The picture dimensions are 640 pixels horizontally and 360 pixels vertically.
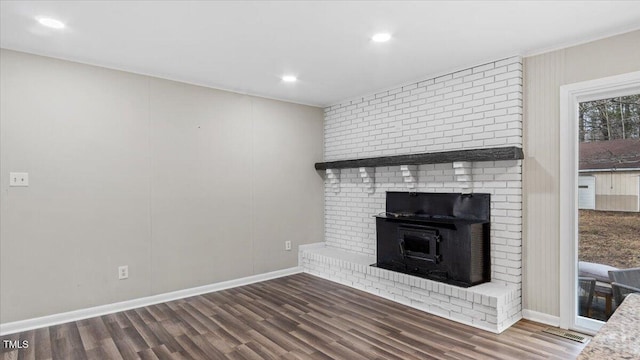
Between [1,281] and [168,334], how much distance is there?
1488mm

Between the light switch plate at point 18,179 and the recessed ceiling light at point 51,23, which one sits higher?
the recessed ceiling light at point 51,23

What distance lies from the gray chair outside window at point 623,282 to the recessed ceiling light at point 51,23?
477 cm

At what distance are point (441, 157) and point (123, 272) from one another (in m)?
3.44

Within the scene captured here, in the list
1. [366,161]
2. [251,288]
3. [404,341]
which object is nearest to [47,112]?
[251,288]

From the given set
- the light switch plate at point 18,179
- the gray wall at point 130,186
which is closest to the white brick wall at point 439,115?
the gray wall at point 130,186

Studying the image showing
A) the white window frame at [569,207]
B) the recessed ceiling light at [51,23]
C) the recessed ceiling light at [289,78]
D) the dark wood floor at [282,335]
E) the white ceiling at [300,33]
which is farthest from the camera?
the recessed ceiling light at [289,78]

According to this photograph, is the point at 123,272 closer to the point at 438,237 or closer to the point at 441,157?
the point at 438,237

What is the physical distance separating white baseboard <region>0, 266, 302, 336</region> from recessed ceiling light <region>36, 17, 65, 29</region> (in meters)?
2.48

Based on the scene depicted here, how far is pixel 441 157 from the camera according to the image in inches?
143

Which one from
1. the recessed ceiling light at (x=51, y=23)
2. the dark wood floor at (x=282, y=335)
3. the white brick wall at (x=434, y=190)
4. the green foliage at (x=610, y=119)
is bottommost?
the dark wood floor at (x=282, y=335)

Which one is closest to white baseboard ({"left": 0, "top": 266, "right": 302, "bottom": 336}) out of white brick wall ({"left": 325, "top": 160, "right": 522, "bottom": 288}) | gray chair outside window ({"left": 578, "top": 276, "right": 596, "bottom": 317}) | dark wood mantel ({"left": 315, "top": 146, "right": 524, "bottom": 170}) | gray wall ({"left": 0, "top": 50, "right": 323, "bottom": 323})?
gray wall ({"left": 0, "top": 50, "right": 323, "bottom": 323})

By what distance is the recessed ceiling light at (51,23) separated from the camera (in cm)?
256

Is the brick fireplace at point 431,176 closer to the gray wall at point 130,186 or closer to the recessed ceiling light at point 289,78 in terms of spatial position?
the gray wall at point 130,186

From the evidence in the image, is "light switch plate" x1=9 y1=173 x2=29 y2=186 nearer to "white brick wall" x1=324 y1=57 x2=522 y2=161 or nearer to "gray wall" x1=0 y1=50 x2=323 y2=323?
"gray wall" x1=0 y1=50 x2=323 y2=323
